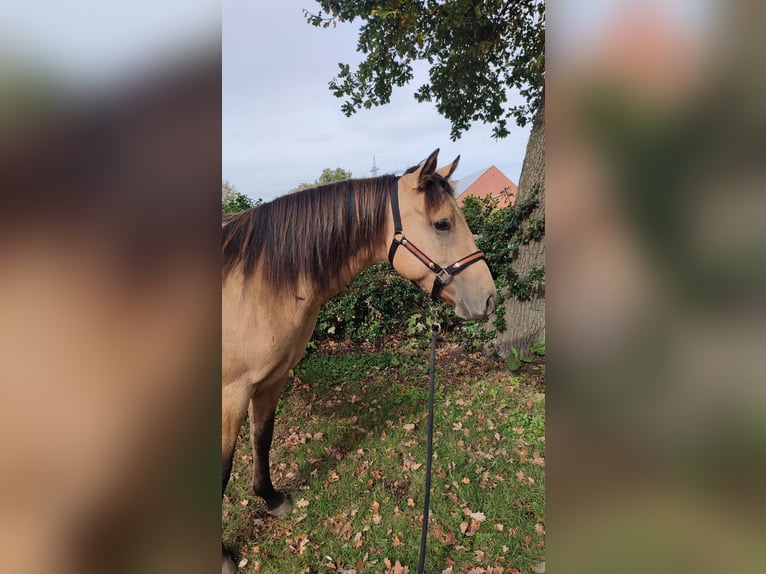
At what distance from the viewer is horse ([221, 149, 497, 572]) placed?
6.77ft

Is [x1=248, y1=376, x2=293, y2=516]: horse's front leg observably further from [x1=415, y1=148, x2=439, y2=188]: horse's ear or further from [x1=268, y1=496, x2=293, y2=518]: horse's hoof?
[x1=415, y1=148, x2=439, y2=188]: horse's ear

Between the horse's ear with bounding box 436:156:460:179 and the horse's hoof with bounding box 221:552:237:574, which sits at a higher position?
the horse's ear with bounding box 436:156:460:179

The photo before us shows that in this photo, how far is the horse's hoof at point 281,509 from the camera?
9.48 ft

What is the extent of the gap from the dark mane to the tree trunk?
4054mm

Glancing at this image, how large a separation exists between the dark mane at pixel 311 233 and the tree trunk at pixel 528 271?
4054 millimetres
